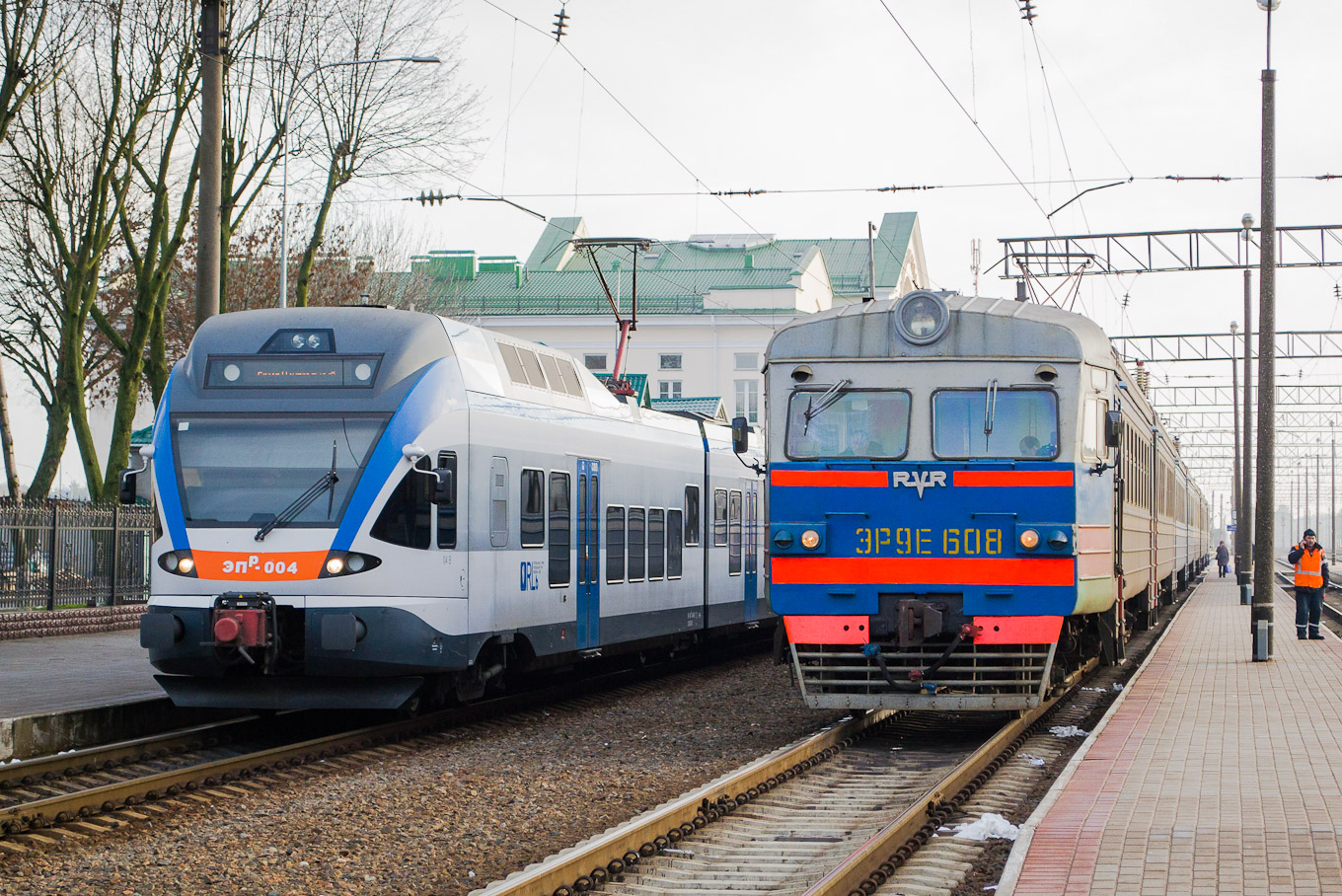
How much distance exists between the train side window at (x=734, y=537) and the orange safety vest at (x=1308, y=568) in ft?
29.4

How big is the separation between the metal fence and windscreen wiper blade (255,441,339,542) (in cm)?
1101

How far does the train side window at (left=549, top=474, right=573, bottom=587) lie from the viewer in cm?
1530

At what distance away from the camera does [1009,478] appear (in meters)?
12.5

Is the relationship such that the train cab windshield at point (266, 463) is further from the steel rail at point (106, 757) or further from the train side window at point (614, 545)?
the train side window at point (614, 545)

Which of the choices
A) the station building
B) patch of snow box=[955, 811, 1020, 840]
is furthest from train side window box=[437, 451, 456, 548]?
the station building

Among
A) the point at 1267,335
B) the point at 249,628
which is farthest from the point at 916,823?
the point at 1267,335

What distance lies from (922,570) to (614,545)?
5.18 m

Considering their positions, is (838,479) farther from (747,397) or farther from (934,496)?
(747,397)

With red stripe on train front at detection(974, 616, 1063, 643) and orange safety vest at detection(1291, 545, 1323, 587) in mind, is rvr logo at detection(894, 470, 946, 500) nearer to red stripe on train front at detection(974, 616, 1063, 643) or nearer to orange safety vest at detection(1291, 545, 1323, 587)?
red stripe on train front at detection(974, 616, 1063, 643)

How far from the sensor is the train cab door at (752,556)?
74.4ft

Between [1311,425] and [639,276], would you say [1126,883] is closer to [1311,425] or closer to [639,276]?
[639,276]

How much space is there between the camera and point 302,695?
1269cm

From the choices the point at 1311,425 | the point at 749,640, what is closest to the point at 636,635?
the point at 749,640

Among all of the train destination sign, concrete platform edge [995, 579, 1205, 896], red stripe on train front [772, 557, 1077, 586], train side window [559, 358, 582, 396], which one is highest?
train side window [559, 358, 582, 396]
